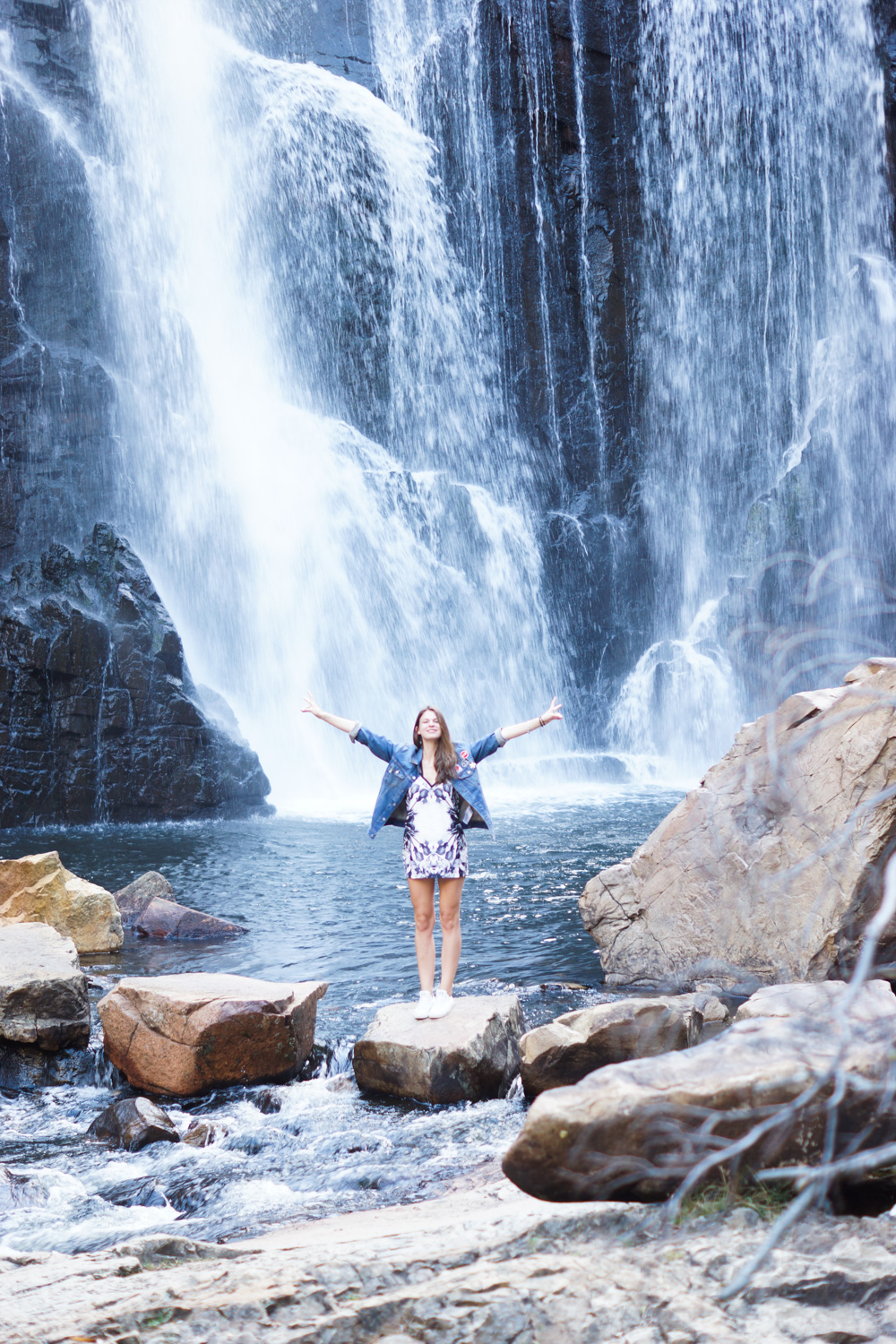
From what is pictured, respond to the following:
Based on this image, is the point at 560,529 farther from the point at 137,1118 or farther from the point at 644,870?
the point at 137,1118

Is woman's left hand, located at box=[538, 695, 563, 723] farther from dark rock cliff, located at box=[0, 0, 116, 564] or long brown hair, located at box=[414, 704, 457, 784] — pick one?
dark rock cliff, located at box=[0, 0, 116, 564]

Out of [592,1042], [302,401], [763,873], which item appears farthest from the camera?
[302,401]

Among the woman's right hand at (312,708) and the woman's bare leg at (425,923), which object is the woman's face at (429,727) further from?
the woman's bare leg at (425,923)

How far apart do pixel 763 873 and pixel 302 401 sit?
22.3 meters

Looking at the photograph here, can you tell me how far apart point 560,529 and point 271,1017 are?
79.1ft

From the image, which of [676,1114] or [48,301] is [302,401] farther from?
[676,1114]

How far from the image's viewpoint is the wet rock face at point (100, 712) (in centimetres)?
1817

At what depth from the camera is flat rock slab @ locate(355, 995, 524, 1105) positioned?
5121 millimetres

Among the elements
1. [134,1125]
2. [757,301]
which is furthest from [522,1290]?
[757,301]

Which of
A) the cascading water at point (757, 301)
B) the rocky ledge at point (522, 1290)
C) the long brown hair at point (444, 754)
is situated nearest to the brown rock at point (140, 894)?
the long brown hair at point (444, 754)

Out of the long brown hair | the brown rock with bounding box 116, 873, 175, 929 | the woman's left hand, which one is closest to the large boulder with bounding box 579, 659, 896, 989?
the woman's left hand

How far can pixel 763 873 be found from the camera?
6398 mm

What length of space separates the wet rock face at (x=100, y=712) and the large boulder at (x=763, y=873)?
41.0 ft

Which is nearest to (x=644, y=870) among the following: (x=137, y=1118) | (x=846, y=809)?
(x=846, y=809)
